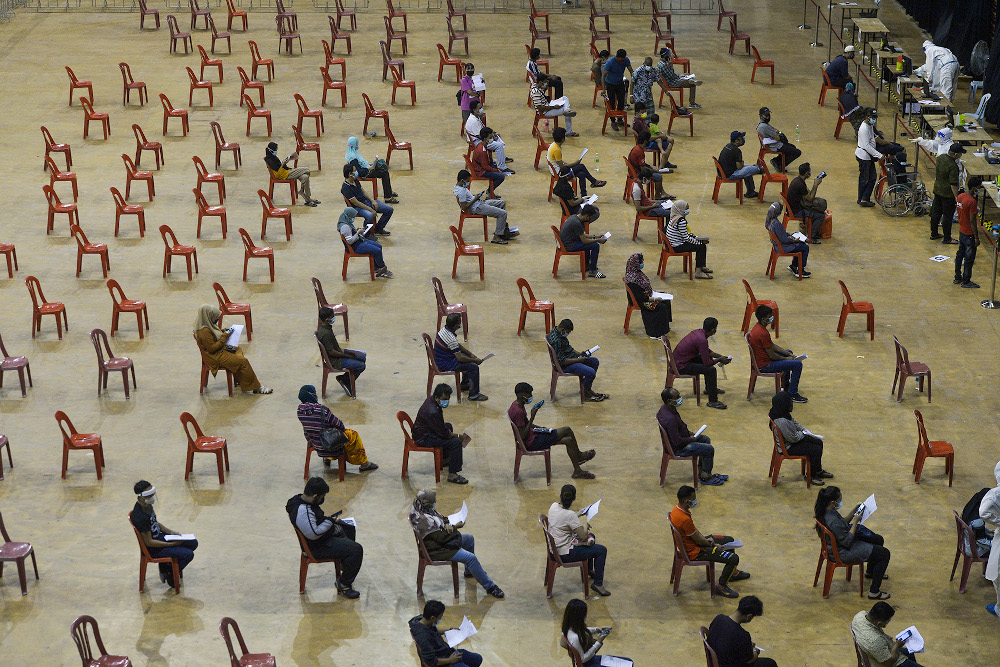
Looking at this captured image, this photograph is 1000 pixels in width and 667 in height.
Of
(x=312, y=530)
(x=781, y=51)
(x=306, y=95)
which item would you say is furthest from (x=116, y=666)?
(x=781, y=51)

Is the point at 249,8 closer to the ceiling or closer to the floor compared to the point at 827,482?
closer to the ceiling

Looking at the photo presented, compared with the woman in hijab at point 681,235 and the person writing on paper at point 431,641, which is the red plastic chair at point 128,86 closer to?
the woman in hijab at point 681,235

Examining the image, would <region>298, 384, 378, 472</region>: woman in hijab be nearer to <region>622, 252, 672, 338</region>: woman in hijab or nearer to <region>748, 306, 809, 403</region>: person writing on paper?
<region>622, 252, 672, 338</region>: woman in hijab

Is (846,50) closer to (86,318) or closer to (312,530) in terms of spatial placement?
(86,318)

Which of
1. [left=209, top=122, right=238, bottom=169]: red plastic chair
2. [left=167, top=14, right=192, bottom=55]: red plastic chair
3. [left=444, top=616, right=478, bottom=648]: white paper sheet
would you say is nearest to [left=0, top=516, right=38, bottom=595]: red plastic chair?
[left=444, top=616, right=478, bottom=648]: white paper sheet

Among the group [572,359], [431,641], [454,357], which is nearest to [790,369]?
[572,359]

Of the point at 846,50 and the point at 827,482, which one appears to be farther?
the point at 846,50

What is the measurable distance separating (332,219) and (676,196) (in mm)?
6137

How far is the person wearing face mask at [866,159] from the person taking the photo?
2105 cm

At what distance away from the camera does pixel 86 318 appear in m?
17.8

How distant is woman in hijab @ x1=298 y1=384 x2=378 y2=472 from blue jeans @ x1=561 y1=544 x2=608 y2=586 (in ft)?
10.3

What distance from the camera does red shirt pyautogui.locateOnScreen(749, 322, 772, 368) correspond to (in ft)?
49.9

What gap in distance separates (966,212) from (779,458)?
21.4 feet

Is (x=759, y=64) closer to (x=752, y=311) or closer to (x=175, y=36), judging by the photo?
(x=752, y=311)
